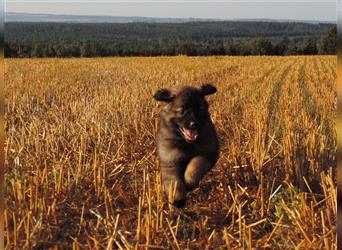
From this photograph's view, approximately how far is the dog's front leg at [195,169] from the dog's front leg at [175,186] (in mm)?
61

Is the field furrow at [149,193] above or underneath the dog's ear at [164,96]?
A: underneath

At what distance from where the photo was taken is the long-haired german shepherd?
353 cm

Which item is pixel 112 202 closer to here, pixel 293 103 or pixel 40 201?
pixel 40 201

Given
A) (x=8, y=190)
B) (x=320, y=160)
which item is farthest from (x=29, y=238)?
(x=320, y=160)

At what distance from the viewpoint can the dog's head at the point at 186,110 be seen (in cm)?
350

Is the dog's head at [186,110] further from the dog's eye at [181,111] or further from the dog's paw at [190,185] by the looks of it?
the dog's paw at [190,185]

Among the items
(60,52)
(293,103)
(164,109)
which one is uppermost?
(164,109)

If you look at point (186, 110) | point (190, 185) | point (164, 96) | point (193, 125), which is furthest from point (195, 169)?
point (164, 96)

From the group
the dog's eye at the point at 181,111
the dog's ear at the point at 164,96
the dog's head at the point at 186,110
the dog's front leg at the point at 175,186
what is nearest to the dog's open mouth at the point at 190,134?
the dog's head at the point at 186,110

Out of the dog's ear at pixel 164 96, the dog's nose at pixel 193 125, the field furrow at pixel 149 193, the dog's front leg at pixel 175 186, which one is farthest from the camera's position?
the dog's ear at pixel 164 96

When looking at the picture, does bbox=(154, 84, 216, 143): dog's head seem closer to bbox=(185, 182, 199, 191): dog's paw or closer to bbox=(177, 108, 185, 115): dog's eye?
bbox=(177, 108, 185, 115): dog's eye

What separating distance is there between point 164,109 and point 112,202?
0.84m

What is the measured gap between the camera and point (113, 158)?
16.0 ft

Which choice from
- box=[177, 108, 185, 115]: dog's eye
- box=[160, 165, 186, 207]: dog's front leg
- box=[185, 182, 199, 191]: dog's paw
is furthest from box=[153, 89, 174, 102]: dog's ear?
box=[185, 182, 199, 191]: dog's paw
